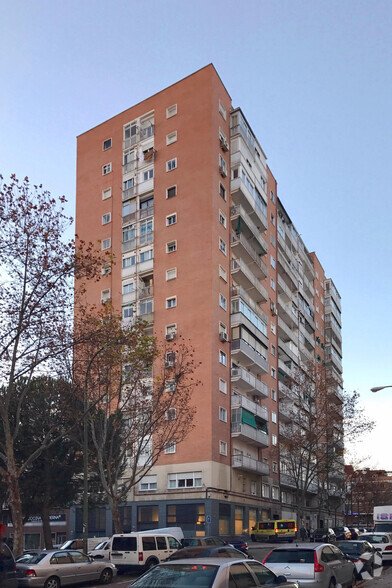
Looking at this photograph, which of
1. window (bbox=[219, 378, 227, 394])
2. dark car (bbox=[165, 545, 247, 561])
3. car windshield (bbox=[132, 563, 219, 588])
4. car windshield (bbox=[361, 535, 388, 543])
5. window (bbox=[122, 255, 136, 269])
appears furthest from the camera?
window (bbox=[122, 255, 136, 269])

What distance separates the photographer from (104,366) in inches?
1197

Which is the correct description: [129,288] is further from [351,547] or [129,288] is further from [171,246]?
[351,547]

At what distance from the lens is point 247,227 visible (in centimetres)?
5409

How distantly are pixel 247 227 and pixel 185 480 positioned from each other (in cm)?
2108

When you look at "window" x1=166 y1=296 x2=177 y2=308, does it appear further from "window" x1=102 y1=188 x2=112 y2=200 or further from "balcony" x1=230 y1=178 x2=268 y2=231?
"window" x1=102 y1=188 x2=112 y2=200

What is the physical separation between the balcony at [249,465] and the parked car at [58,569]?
76.9 ft

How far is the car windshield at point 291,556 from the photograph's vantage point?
599 inches

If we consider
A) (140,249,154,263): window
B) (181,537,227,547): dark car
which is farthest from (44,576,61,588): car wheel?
(140,249,154,263): window

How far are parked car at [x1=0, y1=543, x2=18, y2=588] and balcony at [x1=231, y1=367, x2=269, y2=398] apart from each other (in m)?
30.8

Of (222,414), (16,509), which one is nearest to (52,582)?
(16,509)

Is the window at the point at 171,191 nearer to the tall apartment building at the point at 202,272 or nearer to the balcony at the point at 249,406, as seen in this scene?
the tall apartment building at the point at 202,272

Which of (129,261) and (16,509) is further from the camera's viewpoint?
(129,261)

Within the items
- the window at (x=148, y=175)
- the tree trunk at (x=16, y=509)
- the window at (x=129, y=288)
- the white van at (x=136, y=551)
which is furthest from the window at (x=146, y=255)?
the tree trunk at (x=16, y=509)

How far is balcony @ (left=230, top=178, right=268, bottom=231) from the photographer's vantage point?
5278 cm
